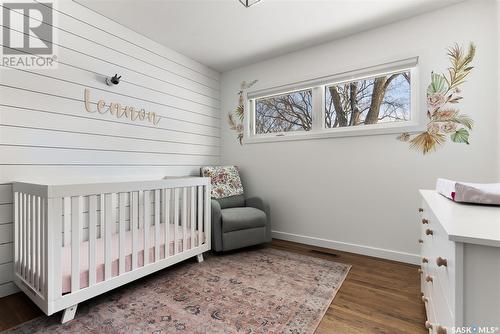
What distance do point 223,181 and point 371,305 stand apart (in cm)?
202

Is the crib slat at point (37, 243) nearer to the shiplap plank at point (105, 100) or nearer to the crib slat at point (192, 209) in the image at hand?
the shiplap plank at point (105, 100)

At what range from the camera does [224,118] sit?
355 centimetres

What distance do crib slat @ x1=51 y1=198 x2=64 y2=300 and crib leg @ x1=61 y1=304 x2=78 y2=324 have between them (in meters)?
0.14

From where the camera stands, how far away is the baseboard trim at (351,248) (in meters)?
2.28

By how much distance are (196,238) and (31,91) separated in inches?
70.0

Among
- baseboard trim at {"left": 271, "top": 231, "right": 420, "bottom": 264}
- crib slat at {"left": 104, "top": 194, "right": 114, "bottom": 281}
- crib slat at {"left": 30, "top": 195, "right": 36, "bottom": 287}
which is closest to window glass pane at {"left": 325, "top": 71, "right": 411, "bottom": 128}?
baseboard trim at {"left": 271, "top": 231, "right": 420, "bottom": 264}

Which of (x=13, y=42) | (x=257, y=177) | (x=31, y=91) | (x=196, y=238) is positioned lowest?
(x=196, y=238)

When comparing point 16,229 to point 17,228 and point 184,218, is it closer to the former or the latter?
point 17,228

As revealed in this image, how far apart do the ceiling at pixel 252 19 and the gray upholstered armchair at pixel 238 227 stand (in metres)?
1.83

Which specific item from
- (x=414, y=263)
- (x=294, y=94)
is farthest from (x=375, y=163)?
(x=294, y=94)

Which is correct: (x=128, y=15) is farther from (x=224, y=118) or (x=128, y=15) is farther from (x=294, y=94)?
(x=294, y=94)

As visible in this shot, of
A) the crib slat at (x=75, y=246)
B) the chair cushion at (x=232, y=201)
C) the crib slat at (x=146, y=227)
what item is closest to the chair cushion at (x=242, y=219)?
the chair cushion at (x=232, y=201)

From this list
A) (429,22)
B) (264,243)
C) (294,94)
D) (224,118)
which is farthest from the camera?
(224,118)

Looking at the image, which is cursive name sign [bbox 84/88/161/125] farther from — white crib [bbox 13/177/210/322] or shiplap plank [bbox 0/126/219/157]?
white crib [bbox 13/177/210/322]
